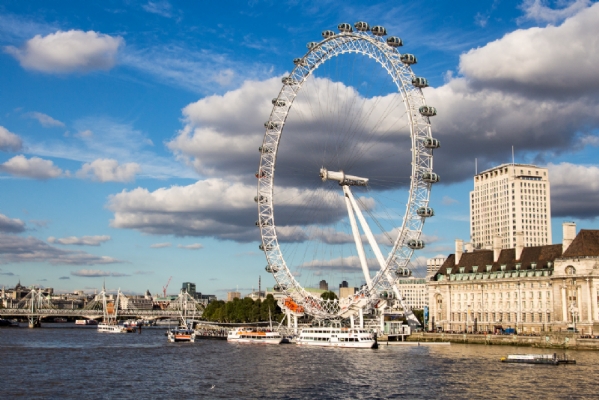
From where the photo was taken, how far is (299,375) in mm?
65250

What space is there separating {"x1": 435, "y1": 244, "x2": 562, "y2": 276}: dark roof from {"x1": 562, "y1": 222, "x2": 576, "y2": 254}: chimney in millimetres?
2997

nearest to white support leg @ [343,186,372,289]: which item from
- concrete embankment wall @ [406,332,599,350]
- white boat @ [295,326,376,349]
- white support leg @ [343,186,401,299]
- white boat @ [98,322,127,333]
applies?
white support leg @ [343,186,401,299]

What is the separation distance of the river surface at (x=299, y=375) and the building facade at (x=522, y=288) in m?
13.7

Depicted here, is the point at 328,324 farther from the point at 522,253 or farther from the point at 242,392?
the point at 242,392

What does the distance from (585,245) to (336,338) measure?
1390 inches

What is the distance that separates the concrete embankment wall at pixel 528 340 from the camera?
8844 centimetres

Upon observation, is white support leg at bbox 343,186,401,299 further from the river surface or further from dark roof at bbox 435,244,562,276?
dark roof at bbox 435,244,562,276

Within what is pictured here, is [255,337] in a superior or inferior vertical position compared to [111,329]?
superior

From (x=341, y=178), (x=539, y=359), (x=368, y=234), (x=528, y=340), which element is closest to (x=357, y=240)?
(x=368, y=234)

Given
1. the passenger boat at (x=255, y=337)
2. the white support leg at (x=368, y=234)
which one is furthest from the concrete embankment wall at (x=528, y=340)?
the passenger boat at (x=255, y=337)

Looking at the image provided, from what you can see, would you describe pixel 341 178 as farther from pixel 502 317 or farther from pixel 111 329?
pixel 111 329

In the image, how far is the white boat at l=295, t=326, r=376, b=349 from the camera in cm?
10275

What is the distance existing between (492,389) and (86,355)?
55.5 metres

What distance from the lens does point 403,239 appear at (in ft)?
292
